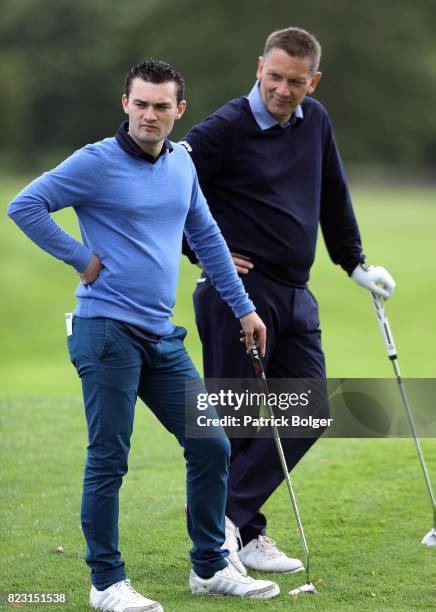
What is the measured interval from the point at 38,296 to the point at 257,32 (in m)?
53.6

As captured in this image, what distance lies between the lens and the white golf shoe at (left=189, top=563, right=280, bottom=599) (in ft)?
15.6

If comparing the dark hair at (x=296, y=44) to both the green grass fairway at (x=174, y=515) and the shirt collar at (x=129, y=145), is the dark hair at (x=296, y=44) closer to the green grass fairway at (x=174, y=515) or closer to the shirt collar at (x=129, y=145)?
the shirt collar at (x=129, y=145)

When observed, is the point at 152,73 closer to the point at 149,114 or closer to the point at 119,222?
the point at 149,114

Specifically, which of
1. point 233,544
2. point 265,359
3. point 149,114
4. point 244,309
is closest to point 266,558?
point 233,544

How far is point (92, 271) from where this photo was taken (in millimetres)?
4402

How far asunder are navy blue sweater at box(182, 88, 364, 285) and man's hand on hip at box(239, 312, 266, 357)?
0.45m

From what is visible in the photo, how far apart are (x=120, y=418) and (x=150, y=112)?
1112 millimetres

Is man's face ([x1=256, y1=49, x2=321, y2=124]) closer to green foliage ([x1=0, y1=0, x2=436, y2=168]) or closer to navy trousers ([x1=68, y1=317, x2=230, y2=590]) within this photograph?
navy trousers ([x1=68, y1=317, x2=230, y2=590])

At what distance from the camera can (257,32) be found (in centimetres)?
7200

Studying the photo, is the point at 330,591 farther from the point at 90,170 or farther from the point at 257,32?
the point at 257,32

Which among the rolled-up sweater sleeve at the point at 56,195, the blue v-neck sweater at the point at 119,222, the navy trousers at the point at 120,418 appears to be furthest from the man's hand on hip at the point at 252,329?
the rolled-up sweater sleeve at the point at 56,195

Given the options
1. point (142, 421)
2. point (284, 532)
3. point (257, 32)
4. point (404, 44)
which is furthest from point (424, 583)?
point (404, 44)

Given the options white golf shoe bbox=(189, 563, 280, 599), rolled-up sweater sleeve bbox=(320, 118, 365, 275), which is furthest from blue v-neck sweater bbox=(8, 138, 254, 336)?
rolled-up sweater sleeve bbox=(320, 118, 365, 275)

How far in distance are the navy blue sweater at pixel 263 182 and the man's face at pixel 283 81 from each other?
0.29 feet
